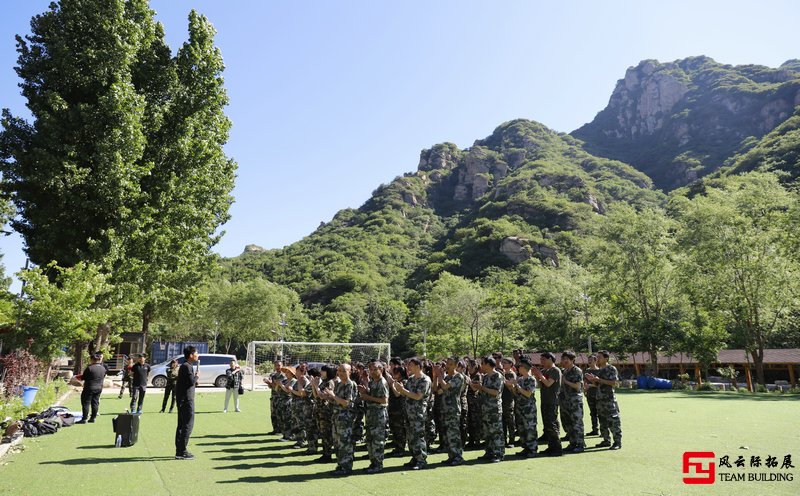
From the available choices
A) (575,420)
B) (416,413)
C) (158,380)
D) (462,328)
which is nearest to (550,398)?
(575,420)

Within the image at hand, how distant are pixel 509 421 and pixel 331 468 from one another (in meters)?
3.90

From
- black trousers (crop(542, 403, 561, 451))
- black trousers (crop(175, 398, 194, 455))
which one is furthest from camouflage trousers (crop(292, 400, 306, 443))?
black trousers (crop(542, 403, 561, 451))

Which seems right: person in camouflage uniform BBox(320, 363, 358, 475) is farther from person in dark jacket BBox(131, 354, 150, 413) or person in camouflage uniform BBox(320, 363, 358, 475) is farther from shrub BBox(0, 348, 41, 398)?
shrub BBox(0, 348, 41, 398)

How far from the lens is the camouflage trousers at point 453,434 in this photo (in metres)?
8.01

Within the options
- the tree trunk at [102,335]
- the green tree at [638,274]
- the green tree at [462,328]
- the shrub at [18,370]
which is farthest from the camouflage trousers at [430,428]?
the green tree at [462,328]

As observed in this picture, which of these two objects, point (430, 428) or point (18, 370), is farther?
point (18, 370)

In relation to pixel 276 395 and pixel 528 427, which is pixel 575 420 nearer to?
pixel 528 427

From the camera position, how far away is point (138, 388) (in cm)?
1355

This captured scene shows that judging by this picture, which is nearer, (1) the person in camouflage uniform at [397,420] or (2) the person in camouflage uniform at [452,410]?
(2) the person in camouflage uniform at [452,410]

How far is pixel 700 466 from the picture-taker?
7.19 m

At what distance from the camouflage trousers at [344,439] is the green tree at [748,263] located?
2773cm

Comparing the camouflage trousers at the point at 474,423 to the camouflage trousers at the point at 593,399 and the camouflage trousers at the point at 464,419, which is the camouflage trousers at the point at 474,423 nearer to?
the camouflage trousers at the point at 464,419

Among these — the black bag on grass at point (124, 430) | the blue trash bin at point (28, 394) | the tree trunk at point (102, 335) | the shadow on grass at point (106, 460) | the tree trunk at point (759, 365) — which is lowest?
the tree trunk at point (759, 365)

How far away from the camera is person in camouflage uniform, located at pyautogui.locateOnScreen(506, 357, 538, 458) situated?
8625 millimetres
